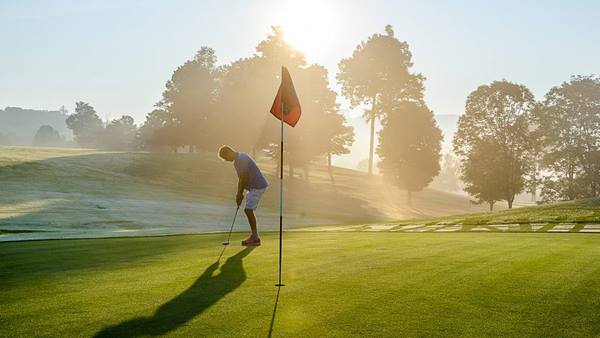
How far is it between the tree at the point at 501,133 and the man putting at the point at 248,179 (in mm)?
43175

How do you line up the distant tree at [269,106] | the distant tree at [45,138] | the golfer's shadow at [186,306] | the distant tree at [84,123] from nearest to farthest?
1. the golfer's shadow at [186,306]
2. the distant tree at [269,106]
3. the distant tree at [84,123]
4. the distant tree at [45,138]

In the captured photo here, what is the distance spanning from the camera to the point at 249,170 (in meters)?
13.4

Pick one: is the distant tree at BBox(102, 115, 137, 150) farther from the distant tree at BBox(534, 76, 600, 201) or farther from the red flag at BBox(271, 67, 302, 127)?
the red flag at BBox(271, 67, 302, 127)

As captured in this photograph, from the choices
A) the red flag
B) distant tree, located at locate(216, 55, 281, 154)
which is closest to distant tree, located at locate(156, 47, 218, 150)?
distant tree, located at locate(216, 55, 281, 154)

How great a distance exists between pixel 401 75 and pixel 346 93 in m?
9.11

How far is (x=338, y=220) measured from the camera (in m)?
48.0

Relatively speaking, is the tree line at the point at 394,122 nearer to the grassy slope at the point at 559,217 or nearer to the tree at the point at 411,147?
the tree at the point at 411,147

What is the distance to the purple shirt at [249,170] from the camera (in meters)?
13.1

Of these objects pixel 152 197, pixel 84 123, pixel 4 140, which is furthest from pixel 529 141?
pixel 4 140

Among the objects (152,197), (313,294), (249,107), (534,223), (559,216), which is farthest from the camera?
(249,107)

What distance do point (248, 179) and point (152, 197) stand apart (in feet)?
119

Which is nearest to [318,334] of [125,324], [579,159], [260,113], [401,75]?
[125,324]

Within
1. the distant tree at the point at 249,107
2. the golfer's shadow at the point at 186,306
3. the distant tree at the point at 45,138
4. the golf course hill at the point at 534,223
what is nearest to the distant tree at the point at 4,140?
the distant tree at the point at 45,138

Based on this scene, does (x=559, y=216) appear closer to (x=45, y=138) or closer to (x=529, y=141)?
(x=529, y=141)
